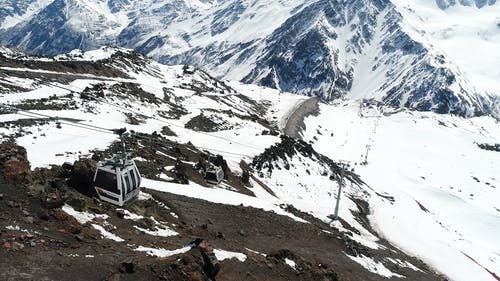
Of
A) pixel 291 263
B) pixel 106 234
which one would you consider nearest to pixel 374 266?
pixel 291 263

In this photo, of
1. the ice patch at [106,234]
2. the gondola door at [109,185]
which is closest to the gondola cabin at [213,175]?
the gondola door at [109,185]

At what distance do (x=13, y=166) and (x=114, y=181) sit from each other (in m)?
4.70

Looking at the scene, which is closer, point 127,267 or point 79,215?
point 127,267

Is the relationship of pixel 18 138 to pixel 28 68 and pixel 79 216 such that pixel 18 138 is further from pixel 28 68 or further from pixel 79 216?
pixel 28 68

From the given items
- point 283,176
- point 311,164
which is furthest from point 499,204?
point 283,176

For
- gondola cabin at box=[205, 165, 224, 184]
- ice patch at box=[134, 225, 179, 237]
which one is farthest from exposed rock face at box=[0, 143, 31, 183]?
gondola cabin at box=[205, 165, 224, 184]

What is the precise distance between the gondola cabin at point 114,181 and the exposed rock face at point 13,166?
3.42 metres

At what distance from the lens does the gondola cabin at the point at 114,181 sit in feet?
80.8

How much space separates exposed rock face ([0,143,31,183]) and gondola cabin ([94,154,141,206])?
3417mm

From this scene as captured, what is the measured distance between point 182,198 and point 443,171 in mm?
136924

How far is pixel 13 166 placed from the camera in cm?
2286

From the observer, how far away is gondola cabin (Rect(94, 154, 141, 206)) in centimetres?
2464

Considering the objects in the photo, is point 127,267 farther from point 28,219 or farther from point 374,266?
point 374,266

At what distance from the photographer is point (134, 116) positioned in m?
64.8
